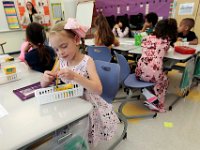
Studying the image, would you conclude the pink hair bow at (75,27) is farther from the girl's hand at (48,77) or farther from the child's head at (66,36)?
the girl's hand at (48,77)

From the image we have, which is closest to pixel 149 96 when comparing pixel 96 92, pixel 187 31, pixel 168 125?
pixel 168 125

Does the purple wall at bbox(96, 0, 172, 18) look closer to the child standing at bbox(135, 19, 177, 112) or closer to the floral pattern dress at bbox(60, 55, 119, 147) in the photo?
the child standing at bbox(135, 19, 177, 112)

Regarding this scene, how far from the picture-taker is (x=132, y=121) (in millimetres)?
1853

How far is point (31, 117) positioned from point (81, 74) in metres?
0.42

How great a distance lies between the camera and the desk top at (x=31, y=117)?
633 mm

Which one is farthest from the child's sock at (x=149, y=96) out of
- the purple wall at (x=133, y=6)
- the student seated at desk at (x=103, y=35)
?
the purple wall at (x=133, y=6)

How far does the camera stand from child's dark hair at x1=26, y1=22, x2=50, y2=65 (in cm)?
156

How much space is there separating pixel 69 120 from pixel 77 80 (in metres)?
0.23

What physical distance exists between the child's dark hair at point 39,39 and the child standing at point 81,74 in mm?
453

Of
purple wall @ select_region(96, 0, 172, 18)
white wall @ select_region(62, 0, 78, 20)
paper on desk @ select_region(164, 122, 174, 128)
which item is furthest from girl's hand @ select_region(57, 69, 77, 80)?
Answer: white wall @ select_region(62, 0, 78, 20)

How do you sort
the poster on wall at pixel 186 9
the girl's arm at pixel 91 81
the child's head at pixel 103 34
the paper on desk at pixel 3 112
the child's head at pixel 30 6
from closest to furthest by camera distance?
the paper on desk at pixel 3 112
the girl's arm at pixel 91 81
the child's head at pixel 103 34
the poster on wall at pixel 186 9
the child's head at pixel 30 6

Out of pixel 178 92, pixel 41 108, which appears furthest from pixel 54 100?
pixel 178 92

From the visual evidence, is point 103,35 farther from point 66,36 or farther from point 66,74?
point 66,74

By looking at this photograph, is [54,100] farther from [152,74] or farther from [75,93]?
[152,74]
